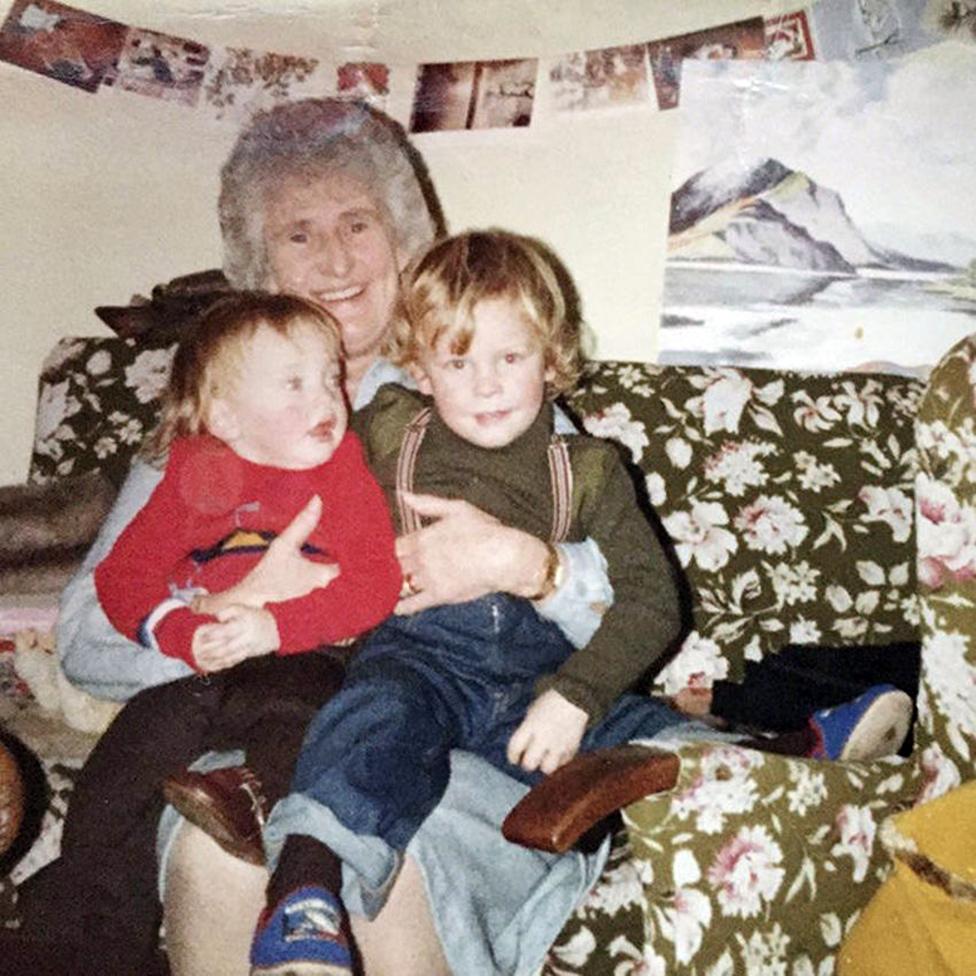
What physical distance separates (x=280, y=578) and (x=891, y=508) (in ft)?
3.45

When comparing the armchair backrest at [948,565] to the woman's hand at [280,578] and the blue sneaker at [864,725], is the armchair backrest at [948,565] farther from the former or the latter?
the woman's hand at [280,578]

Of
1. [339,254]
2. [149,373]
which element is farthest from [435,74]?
[149,373]

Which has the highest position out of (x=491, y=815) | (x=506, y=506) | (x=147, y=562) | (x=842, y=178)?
(x=842, y=178)

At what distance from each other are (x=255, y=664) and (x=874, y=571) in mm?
1038

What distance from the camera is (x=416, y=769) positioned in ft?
4.11

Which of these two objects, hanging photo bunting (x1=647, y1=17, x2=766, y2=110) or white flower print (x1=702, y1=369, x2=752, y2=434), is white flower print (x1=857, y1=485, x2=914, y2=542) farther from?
hanging photo bunting (x1=647, y1=17, x2=766, y2=110)

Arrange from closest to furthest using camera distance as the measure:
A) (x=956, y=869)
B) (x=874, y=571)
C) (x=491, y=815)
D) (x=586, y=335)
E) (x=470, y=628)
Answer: (x=956, y=869), (x=491, y=815), (x=470, y=628), (x=874, y=571), (x=586, y=335)

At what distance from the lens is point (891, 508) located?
1855 mm

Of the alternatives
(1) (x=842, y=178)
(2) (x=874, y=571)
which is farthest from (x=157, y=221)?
(2) (x=874, y=571)

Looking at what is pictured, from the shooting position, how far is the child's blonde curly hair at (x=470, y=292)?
1422 mm

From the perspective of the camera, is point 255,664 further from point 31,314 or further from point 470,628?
point 31,314

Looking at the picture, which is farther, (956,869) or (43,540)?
(43,540)

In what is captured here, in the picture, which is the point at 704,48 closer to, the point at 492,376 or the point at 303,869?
the point at 492,376

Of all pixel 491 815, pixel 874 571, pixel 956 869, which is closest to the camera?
pixel 956 869
